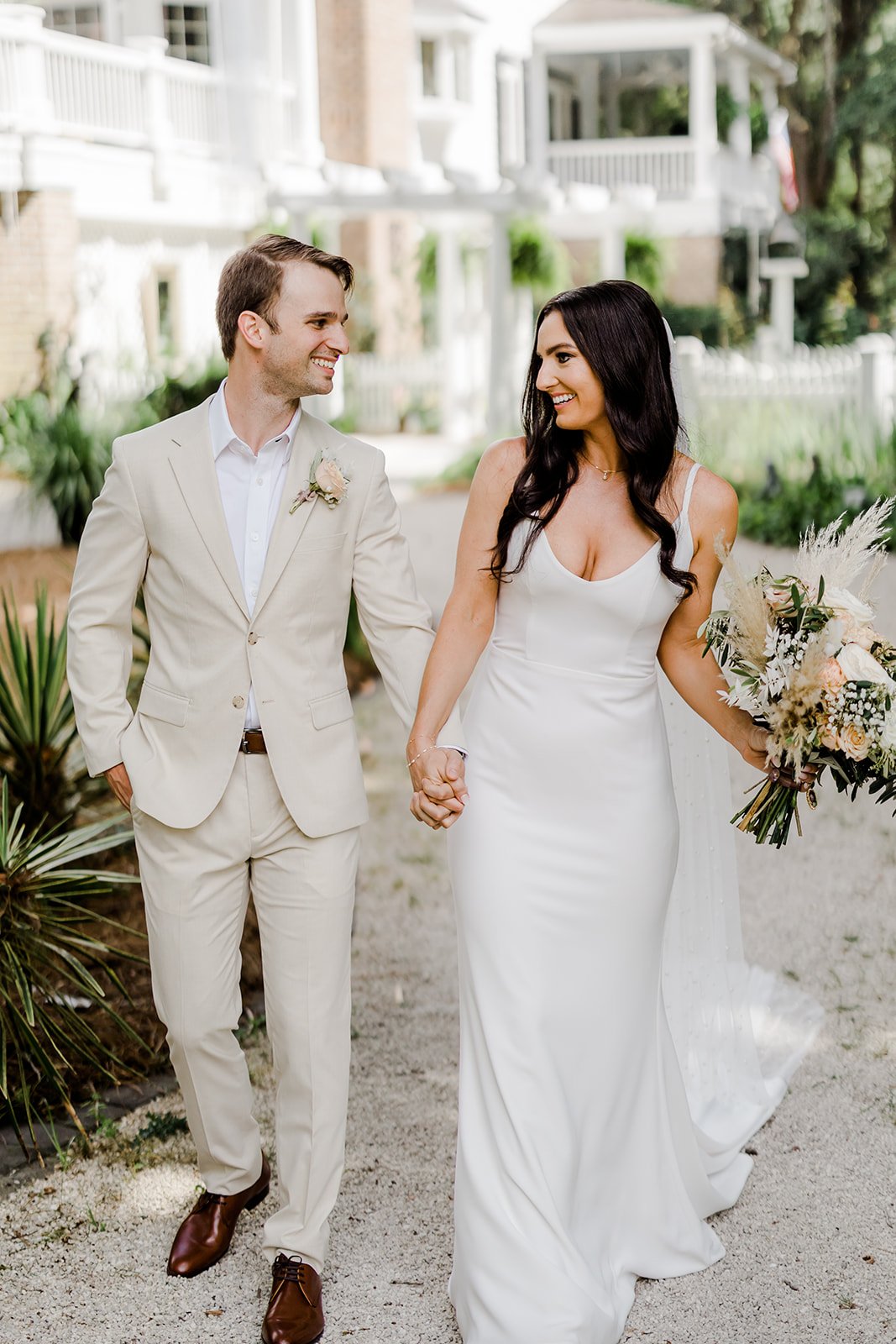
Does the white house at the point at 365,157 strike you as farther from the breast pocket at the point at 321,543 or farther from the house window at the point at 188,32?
the breast pocket at the point at 321,543

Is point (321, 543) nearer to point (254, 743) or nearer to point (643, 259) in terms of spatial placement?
point (254, 743)

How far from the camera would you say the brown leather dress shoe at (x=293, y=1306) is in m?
3.26

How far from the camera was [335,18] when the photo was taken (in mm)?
23672

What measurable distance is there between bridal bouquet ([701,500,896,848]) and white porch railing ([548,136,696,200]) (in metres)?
26.4

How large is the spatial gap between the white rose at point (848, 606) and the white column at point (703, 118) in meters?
26.9

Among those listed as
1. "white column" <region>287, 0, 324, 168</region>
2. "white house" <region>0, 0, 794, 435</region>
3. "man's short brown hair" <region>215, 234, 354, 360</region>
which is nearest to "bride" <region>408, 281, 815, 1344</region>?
"man's short brown hair" <region>215, 234, 354, 360</region>

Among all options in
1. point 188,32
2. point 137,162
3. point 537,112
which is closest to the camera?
point 137,162

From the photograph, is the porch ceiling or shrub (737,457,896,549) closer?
shrub (737,457,896,549)

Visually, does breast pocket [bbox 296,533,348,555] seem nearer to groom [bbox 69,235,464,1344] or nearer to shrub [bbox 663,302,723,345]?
groom [bbox 69,235,464,1344]

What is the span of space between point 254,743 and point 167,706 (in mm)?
209

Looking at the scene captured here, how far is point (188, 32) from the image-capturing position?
22.2 meters

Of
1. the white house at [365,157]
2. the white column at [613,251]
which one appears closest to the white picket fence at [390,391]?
the white house at [365,157]

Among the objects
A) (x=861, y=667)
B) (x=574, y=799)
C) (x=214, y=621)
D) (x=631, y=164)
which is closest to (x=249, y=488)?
(x=214, y=621)

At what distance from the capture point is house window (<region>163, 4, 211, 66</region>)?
71.3 feet
